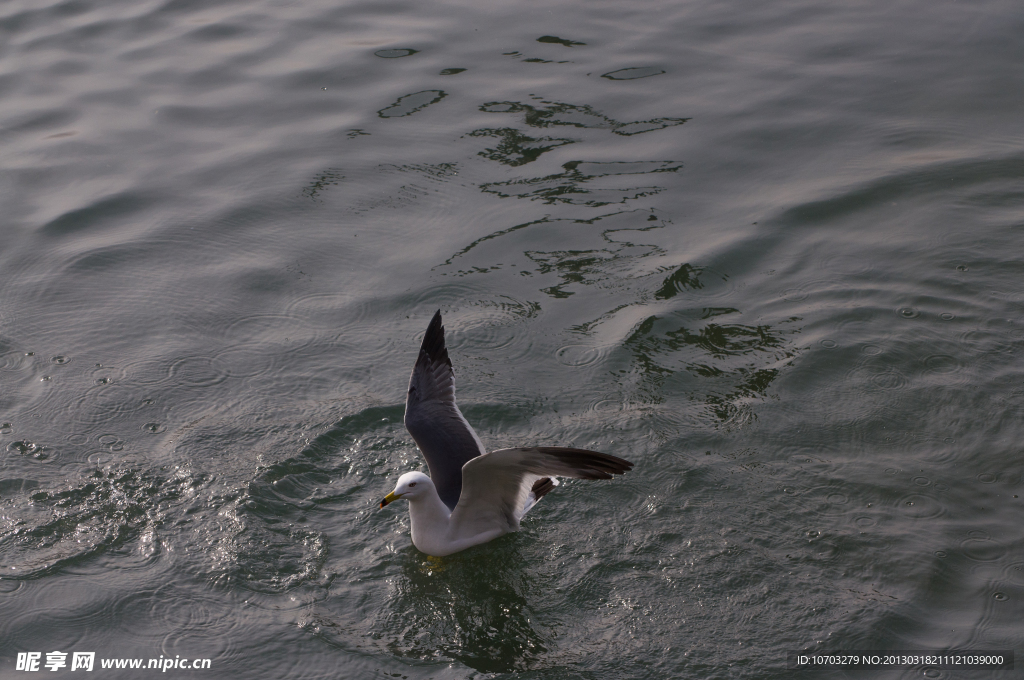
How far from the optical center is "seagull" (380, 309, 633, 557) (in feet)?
16.7

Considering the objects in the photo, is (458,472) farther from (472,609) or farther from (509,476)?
(472,609)

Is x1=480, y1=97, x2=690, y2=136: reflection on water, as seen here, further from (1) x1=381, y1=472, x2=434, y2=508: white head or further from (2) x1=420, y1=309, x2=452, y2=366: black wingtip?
(1) x1=381, y1=472, x2=434, y2=508: white head

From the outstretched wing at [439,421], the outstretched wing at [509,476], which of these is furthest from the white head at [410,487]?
the outstretched wing at [439,421]

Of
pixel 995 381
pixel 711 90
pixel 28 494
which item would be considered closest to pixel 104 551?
pixel 28 494

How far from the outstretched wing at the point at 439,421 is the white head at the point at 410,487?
1.47ft

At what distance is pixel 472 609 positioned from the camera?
538 centimetres

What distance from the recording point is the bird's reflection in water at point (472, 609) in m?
5.02

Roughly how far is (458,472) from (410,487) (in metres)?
0.64

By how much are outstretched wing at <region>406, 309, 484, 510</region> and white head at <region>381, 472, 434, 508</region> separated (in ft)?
1.47

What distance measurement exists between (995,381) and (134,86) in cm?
1019

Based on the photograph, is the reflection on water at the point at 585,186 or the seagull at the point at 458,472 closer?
the seagull at the point at 458,472

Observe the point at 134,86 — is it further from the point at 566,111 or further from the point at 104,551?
the point at 104,551

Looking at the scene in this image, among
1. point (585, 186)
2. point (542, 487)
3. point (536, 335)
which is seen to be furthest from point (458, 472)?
point (585, 186)

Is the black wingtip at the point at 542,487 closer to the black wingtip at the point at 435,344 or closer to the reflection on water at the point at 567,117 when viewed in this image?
the black wingtip at the point at 435,344
